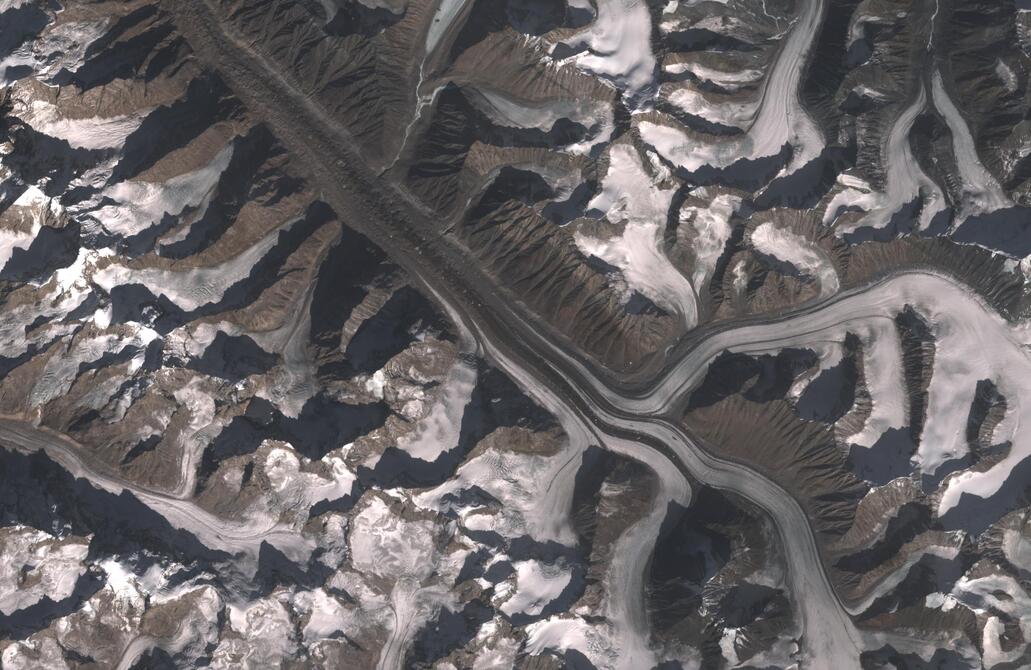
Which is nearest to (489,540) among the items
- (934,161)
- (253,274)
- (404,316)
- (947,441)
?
(404,316)

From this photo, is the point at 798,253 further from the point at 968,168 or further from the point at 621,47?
the point at 621,47

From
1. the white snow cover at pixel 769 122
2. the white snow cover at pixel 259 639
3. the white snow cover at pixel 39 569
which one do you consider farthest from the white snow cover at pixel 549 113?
the white snow cover at pixel 39 569

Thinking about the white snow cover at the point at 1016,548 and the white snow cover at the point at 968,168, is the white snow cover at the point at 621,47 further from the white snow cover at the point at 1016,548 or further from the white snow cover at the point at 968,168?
the white snow cover at the point at 1016,548

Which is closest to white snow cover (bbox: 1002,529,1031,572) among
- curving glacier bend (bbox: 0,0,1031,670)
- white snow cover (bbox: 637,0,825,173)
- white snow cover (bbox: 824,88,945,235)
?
curving glacier bend (bbox: 0,0,1031,670)

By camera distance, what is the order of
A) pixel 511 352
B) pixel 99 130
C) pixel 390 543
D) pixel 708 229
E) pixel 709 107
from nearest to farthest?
pixel 511 352 < pixel 99 130 < pixel 390 543 < pixel 708 229 < pixel 709 107

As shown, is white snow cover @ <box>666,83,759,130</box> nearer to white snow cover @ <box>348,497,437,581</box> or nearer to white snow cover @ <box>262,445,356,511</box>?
white snow cover @ <box>348,497,437,581</box>

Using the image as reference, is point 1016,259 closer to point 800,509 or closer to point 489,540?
point 800,509

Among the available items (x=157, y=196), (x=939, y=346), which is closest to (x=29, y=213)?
(x=157, y=196)
